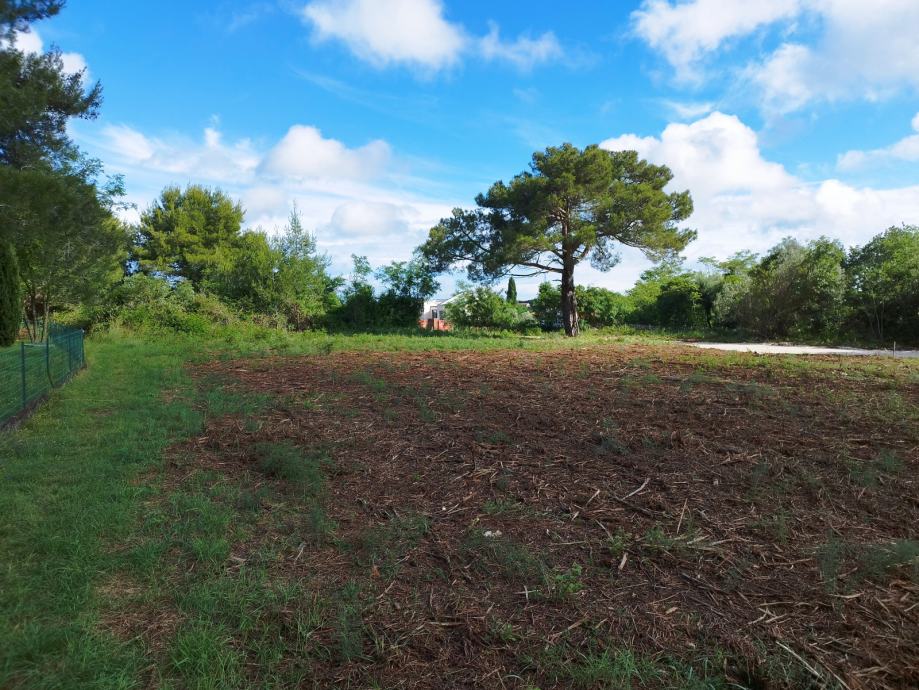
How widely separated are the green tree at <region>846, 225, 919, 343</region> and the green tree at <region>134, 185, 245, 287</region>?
30000 mm

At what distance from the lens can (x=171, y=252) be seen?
3178 centimetres

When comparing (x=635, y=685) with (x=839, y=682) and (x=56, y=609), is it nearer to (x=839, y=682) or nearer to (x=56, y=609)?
(x=839, y=682)

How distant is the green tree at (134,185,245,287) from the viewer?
31.2m

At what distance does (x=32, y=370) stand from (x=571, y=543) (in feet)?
24.4

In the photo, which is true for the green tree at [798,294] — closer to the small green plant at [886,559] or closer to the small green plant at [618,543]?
the small green plant at [886,559]

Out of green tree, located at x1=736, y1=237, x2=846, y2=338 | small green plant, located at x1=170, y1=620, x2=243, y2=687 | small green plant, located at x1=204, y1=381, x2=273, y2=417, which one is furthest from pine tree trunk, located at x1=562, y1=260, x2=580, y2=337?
small green plant, located at x1=170, y1=620, x2=243, y2=687

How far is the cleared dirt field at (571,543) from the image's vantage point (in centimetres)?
200

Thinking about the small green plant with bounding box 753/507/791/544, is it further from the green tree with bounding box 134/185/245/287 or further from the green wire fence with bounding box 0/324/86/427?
the green tree with bounding box 134/185/245/287

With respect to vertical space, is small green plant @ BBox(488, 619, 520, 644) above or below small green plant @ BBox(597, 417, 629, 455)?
below

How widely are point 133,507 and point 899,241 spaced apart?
27.8 metres

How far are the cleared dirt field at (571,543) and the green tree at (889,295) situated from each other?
48.4ft

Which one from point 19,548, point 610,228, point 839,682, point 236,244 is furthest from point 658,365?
point 236,244

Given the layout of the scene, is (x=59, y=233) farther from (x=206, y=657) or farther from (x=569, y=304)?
(x=569, y=304)

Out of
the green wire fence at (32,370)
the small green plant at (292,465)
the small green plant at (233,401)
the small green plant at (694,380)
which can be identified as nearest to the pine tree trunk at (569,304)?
the small green plant at (694,380)
